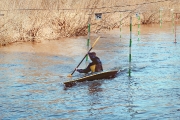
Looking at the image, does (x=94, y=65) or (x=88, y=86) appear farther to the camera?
(x=94, y=65)

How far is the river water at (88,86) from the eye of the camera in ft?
39.6

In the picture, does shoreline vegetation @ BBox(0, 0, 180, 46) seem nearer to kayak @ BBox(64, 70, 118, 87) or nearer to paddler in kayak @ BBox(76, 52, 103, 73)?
paddler in kayak @ BBox(76, 52, 103, 73)

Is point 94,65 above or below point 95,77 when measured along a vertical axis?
above

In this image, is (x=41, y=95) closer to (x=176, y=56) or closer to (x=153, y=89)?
(x=153, y=89)

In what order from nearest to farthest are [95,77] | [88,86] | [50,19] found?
[88,86] → [95,77] → [50,19]

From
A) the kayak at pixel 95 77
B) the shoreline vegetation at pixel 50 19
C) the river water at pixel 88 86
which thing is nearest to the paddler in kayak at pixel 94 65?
the kayak at pixel 95 77

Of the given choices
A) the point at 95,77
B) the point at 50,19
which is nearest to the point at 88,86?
the point at 95,77

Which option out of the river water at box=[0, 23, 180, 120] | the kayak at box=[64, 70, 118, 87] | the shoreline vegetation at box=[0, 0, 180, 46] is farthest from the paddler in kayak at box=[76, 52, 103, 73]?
the shoreline vegetation at box=[0, 0, 180, 46]

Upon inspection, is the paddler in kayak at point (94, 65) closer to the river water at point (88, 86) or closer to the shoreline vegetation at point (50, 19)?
the river water at point (88, 86)

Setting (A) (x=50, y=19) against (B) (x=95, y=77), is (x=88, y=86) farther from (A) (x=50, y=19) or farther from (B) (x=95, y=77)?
(A) (x=50, y=19)

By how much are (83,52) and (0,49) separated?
4.40 meters

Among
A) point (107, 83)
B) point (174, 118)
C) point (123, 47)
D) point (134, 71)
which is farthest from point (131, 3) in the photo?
point (174, 118)

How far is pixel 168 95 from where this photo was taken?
545 inches

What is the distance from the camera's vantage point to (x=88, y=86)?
15.4 metres
